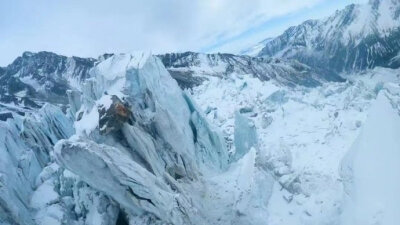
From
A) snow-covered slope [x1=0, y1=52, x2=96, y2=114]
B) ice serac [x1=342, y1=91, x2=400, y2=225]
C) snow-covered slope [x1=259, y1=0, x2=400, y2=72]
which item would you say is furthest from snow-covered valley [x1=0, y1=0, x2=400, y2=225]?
snow-covered slope [x1=259, y1=0, x2=400, y2=72]

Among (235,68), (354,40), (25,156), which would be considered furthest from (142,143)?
(354,40)

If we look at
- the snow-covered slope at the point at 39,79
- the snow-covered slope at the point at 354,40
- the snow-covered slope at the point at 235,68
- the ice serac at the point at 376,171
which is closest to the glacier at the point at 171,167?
the ice serac at the point at 376,171

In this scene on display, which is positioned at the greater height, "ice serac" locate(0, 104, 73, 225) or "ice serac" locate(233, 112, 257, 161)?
"ice serac" locate(0, 104, 73, 225)

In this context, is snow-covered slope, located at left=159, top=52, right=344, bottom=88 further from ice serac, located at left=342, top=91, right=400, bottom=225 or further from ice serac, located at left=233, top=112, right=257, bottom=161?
ice serac, located at left=342, top=91, right=400, bottom=225

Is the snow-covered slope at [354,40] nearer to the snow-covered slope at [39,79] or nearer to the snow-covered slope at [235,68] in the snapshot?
the snow-covered slope at [235,68]

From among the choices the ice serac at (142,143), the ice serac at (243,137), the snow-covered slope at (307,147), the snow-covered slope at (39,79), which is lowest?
the snow-covered slope at (307,147)
